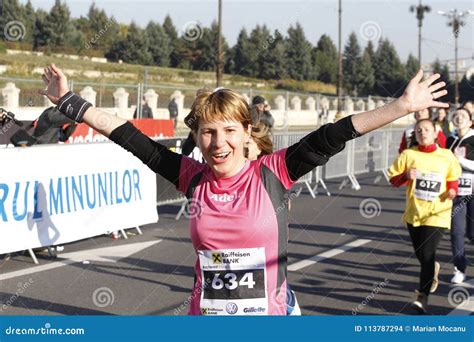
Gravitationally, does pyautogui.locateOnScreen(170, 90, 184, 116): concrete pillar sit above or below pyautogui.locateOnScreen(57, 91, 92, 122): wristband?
above

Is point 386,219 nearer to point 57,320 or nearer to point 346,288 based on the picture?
point 346,288

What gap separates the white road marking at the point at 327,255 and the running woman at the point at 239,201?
21.2 feet

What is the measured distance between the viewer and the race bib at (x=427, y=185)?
26.2ft

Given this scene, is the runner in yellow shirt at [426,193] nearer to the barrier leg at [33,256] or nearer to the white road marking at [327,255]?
the white road marking at [327,255]

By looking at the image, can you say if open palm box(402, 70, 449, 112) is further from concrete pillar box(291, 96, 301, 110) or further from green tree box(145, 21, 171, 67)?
green tree box(145, 21, 171, 67)

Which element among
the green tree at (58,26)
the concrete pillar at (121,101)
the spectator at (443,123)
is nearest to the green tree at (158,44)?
the green tree at (58,26)

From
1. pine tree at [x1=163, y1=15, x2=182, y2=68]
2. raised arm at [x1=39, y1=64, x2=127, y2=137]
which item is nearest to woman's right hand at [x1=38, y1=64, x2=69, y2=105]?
raised arm at [x1=39, y1=64, x2=127, y2=137]

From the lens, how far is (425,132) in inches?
313

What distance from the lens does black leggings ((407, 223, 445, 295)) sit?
7.78 meters

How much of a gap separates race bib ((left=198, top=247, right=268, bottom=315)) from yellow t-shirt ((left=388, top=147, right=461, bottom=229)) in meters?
4.85

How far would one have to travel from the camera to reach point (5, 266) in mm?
9672

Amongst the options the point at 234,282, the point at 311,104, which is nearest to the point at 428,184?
the point at 234,282

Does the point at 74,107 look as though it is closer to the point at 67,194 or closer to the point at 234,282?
the point at 234,282

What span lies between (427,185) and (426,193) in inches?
3.3
